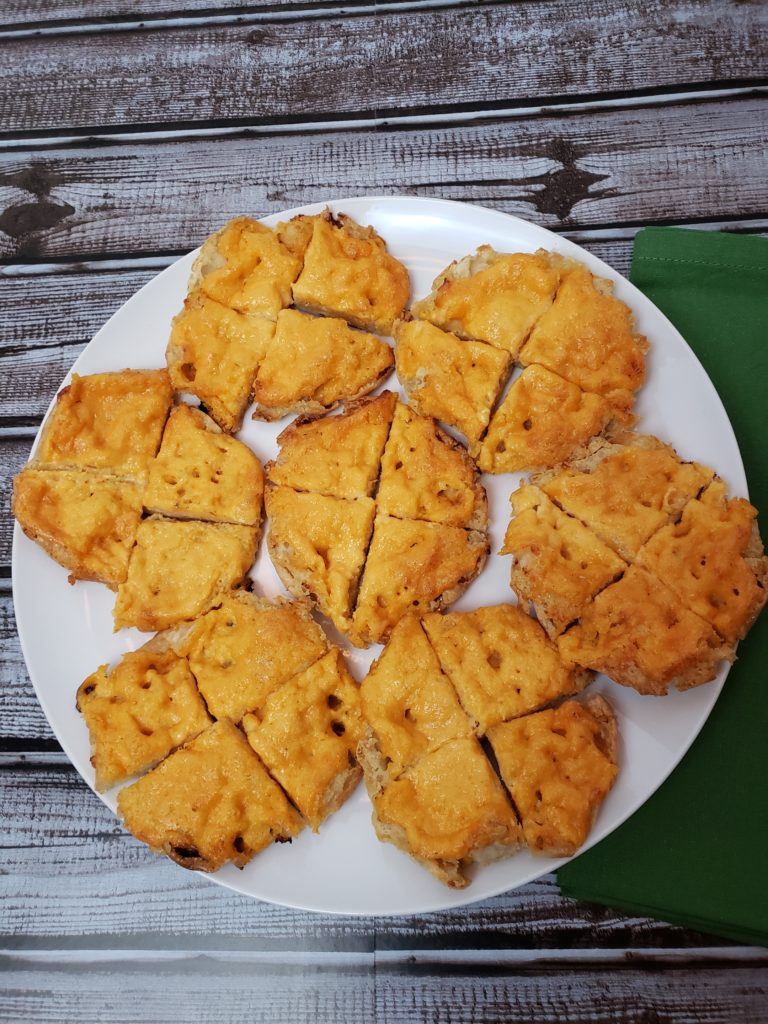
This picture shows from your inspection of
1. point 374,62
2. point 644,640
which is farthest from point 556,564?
point 374,62

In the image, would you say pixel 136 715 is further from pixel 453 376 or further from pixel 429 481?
pixel 453 376

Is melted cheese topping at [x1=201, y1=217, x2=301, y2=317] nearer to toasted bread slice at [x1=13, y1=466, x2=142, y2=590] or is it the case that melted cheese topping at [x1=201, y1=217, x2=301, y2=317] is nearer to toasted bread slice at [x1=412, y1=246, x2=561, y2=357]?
toasted bread slice at [x1=412, y1=246, x2=561, y2=357]

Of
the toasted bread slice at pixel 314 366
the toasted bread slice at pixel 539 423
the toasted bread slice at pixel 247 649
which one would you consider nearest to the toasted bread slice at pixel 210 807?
the toasted bread slice at pixel 247 649

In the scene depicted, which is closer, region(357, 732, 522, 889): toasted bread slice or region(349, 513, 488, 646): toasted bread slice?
region(357, 732, 522, 889): toasted bread slice

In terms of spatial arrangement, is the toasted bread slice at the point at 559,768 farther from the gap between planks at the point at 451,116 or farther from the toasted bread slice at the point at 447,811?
the gap between planks at the point at 451,116

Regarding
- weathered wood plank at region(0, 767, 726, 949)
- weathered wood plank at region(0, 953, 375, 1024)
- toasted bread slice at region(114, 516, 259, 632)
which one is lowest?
weathered wood plank at region(0, 953, 375, 1024)

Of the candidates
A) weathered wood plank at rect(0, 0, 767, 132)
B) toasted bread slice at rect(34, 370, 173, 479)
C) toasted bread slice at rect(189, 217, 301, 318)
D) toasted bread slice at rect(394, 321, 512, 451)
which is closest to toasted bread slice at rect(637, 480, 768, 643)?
toasted bread slice at rect(394, 321, 512, 451)

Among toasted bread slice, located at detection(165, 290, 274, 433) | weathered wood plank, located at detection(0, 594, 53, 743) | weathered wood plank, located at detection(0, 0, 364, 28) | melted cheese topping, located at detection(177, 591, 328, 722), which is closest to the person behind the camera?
melted cheese topping, located at detection(177, 591, 328, 722)

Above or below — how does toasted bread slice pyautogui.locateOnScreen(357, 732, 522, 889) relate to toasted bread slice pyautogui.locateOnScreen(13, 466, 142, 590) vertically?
below
